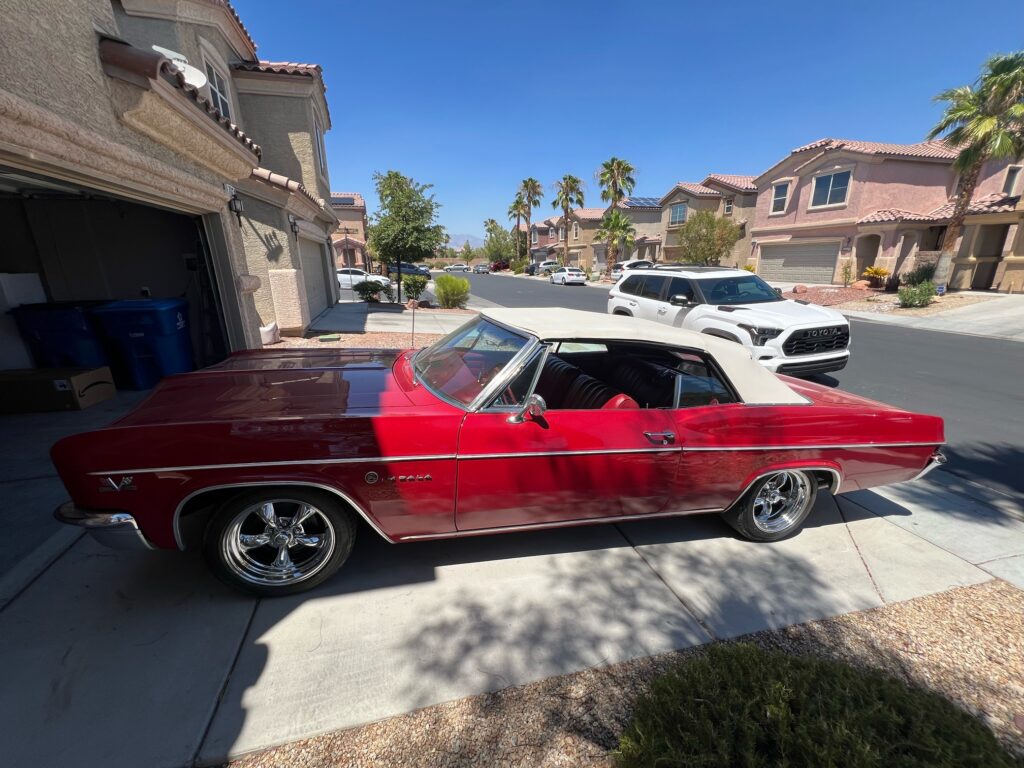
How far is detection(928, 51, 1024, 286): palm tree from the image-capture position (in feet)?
48.1

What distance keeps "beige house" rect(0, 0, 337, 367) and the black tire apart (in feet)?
9.03

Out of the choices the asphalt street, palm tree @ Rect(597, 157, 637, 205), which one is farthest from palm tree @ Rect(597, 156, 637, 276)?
the asphalt street

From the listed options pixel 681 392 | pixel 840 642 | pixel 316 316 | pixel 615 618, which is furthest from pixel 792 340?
pixel 316 316

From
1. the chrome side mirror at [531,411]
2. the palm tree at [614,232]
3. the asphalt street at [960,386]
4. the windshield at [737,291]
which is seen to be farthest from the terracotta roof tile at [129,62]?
the palm tree at [614,232]

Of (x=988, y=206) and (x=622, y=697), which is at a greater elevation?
(x=988, y=206)

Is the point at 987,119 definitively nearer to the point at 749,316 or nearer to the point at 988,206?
the point at 988,206

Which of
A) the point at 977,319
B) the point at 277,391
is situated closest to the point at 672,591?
the point at 277,391

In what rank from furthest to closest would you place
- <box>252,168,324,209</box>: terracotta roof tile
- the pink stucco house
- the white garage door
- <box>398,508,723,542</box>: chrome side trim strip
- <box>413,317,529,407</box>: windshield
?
1. the white garage door
2. the pink stucco house
3. <box>252,168,324,209</box>: terracotta roof tile
4. <box>413,317,529,407</box>: windshield
5. <box>398,508,723,542</box>: chrome side trim strip

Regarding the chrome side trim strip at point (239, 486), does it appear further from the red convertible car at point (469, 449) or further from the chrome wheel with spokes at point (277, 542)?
the chrome wheel with spokes at point (277, 542)

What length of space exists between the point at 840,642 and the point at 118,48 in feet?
21.6

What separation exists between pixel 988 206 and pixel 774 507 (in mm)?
25211

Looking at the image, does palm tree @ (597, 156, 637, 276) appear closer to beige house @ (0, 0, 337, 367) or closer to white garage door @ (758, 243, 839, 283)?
white garage door @ (758, 243, 839, 283)

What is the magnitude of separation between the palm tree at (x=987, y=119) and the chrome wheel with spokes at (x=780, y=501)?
2013cm

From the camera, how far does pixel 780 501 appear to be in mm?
3123
